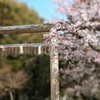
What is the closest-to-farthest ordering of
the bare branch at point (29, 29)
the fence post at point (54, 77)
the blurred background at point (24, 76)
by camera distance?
the fence post at point (54, 77) → the bare branch at point (29, 29) → the blurred background at point (24, 76)

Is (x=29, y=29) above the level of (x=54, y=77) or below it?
above

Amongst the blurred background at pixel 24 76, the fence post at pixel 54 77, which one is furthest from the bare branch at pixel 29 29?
the blurred background at pixel 24 76

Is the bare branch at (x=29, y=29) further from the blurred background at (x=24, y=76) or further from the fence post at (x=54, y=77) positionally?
the blurred background at (x=24, y=76)

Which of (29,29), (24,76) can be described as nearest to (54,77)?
(29,29)

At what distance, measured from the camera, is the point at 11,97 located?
1248 cm

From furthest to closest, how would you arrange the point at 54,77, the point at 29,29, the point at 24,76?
the point at 24,76 < the point at 29,29 < the point at 54,77

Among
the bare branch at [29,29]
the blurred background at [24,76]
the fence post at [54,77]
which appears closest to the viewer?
the fence post at [54,77]

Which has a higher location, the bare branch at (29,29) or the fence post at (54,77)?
the bare branch at (29,29)

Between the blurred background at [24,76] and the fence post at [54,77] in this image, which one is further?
the blurred background at [24,76]

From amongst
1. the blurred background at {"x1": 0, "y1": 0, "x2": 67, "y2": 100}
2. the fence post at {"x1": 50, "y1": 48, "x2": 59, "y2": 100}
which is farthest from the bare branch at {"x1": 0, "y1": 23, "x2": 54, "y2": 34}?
the blurred background at {"x1": 0, "y1": 0, "x2": 67, "y2": 100}

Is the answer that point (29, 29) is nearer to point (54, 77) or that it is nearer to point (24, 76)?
point (54, 77)

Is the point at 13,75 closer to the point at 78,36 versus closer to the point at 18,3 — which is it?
the point at 18,3

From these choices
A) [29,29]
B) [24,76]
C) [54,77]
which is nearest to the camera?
[54,77]

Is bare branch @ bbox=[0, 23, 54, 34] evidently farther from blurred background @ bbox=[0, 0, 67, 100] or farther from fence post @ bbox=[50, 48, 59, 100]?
blurred background @ bbox=[0, 0, 67, 100]
